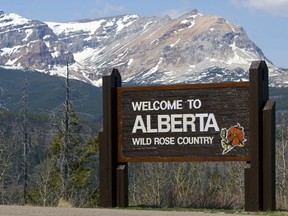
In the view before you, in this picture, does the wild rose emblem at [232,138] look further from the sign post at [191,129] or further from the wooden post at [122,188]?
the wooden post at [122,188]

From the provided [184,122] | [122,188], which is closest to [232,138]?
[184,122]

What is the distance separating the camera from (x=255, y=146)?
19547mm

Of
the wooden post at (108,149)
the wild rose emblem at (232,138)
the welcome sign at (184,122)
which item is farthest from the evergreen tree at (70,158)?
the wild rose emblem at (232,138)

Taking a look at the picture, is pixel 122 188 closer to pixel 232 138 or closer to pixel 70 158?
pixel 232 138

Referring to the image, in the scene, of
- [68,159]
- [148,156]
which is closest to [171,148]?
[148,156]

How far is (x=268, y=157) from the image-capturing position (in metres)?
19.5

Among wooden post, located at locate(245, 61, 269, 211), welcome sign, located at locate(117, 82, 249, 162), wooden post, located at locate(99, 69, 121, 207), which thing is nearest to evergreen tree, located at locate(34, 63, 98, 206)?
wooden post, located at locate(99, 69, 121, 207)

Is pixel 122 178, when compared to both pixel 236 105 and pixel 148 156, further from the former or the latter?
pixel 236 105

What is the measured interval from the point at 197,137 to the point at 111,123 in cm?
233

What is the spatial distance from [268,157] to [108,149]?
422 cm

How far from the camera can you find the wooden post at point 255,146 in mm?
19484

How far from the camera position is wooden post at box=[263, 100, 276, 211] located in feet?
63.7

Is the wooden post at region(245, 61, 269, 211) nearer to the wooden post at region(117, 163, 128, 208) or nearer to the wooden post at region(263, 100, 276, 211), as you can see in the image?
the wooden post at region(263, 100, 276, 211)

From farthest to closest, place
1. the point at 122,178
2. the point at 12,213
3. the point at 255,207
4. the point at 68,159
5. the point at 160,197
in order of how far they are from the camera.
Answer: the point at 68,159, the point at 160,197, the point at 122,178, the point at 255,207, the point at 12,213
